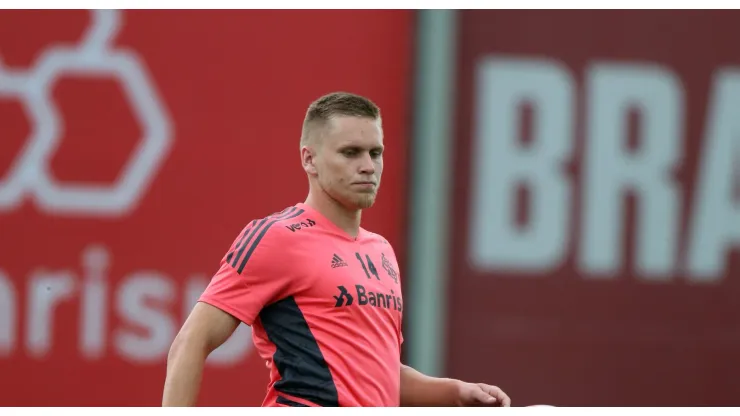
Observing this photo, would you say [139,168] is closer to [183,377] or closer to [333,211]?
[333,211]

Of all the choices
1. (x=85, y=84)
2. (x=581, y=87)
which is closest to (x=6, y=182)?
(x=85, y=84)

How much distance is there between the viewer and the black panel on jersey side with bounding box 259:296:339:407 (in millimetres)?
3553

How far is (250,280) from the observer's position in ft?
Answer: 11.6

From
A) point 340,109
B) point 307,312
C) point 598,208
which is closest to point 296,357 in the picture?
point 307,312

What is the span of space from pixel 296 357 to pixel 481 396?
1.92 feet

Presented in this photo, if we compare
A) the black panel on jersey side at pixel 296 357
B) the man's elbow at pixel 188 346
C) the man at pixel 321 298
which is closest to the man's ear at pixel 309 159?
the man at pixel 321 298

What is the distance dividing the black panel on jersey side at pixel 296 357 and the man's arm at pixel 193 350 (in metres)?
0.13

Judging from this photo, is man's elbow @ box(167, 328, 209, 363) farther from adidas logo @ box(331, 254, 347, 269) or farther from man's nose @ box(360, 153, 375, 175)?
man's nose @ box(360, 153, 375, 175)

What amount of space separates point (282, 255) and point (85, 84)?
13.4 ft

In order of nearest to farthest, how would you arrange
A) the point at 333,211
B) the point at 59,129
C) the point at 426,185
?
the point at 333,211
the point at 59,129
the point at 426,185

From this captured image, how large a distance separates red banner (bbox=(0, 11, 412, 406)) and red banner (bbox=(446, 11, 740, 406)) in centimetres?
73

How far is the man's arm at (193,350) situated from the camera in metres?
3.40

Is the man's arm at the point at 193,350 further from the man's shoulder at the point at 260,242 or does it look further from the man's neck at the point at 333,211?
the man's neck at the point at 333,211

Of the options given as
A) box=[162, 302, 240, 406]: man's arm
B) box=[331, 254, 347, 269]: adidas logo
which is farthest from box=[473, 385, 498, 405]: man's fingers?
box=[162, 302, 240, 406]: man's arm
